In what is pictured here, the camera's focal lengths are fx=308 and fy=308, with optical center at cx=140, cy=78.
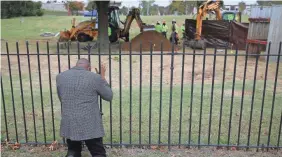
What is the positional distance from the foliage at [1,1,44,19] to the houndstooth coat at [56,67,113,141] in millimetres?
49875

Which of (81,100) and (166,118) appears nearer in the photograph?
(81,100)

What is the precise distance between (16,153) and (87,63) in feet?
6.22

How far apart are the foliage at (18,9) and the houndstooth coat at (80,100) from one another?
1964 inches

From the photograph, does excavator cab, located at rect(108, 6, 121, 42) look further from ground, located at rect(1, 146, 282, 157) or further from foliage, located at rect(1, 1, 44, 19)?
foliage, located at rect(1, 1, 44, 19)

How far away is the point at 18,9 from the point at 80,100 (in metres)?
51.4

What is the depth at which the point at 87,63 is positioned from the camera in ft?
12.1

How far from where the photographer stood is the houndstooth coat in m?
3.53

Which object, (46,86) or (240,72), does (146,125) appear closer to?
(46,86)

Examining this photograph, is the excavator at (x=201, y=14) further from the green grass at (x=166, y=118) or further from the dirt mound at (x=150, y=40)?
the green grass at (x=166, y=118)

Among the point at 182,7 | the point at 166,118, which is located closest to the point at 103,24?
the point at 166,118

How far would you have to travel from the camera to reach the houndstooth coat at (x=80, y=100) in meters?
3.53

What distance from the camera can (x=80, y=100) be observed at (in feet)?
11.7

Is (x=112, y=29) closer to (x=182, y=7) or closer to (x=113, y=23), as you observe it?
(x=113, y=23)

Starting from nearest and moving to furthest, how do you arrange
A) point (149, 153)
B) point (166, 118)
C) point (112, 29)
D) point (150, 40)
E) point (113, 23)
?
point (149, 153) → point (166, 118) → point (150, 40) → point (112, 29) → point (113, 23)
